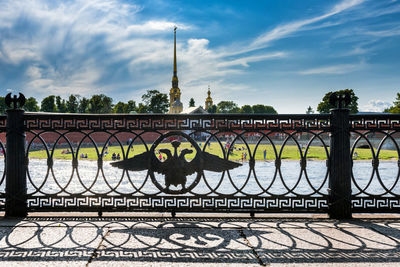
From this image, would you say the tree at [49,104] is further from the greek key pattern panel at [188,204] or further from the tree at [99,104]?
the greek key pattern panel at [188,204]

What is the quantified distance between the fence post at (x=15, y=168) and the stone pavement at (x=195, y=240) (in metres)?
0.15

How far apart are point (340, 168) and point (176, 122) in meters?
1.98

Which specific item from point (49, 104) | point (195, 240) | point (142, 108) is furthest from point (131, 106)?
point (195, 240)

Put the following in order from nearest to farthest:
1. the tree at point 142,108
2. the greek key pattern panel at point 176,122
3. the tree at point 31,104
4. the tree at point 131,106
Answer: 1. the greek key pattern panel at point 176,122
2. the tree at point 31,104
3. the tree at point 142,108
4. the tree at point 131,106

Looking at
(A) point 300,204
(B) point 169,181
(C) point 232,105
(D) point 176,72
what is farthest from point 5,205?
(C) point 232,105

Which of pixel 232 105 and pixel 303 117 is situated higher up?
pixel 232 105

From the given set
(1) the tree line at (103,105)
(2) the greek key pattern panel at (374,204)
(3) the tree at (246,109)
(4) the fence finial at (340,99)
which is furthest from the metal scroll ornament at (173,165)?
(3) the tree at (246,109)

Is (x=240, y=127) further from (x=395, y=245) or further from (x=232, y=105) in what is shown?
(x=232, y=105)

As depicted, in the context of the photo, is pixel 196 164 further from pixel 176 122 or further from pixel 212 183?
pixel 212 183

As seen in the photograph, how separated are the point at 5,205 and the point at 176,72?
8481 centimetres

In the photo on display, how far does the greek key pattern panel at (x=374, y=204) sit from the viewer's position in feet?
10.6

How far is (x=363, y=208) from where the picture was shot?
325 centimetres

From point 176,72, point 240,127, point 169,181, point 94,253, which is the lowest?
point 94,253

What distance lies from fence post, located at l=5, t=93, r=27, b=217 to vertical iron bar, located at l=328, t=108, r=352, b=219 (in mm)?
3588
